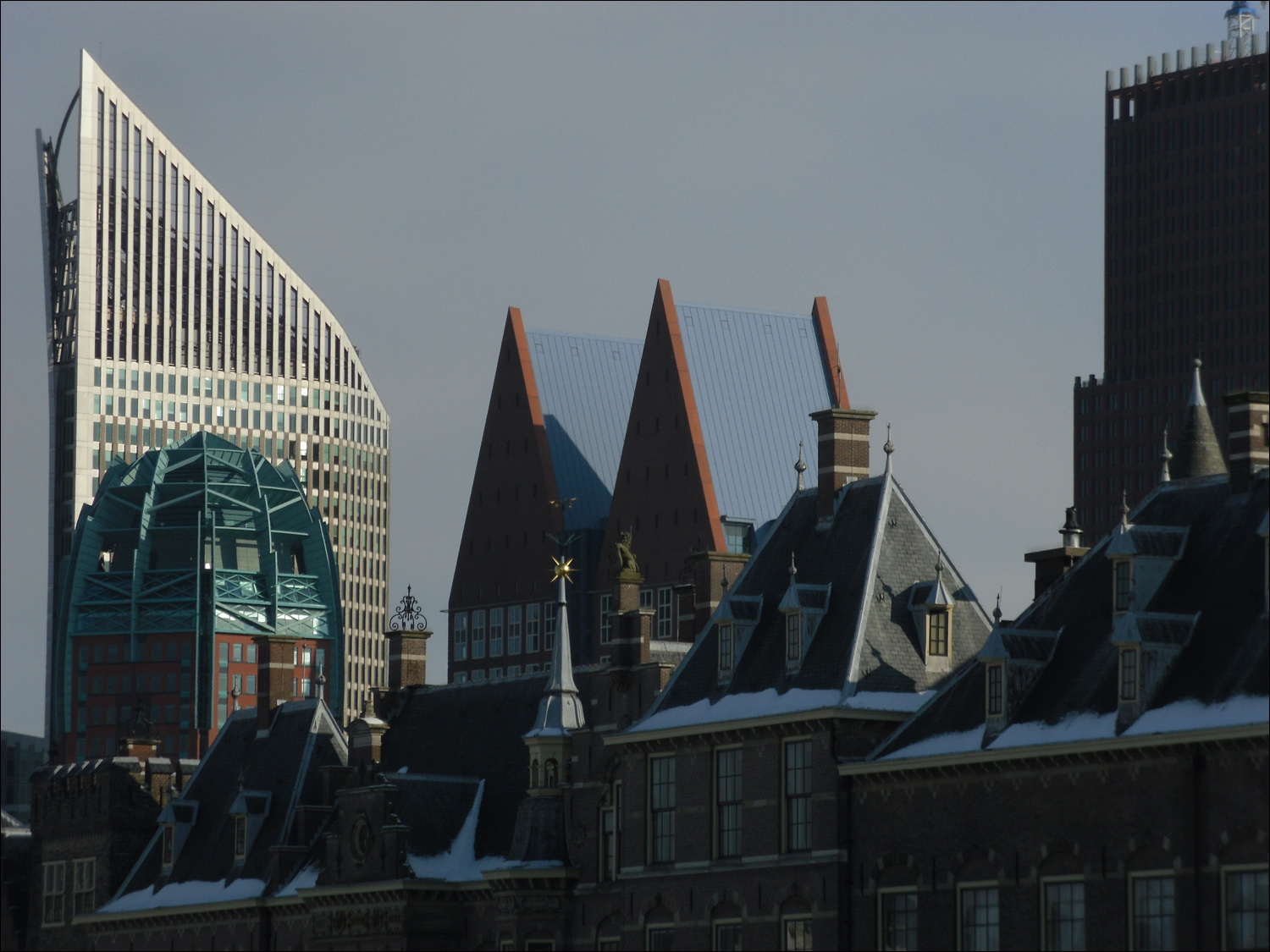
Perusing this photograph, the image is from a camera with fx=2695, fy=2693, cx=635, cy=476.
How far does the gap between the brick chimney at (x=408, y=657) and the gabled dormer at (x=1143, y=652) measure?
3351 centimetres

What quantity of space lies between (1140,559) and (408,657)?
109ft

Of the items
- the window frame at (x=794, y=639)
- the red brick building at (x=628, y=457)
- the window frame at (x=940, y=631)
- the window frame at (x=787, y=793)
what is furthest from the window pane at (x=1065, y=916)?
the red brick building at (x=628, y=457)

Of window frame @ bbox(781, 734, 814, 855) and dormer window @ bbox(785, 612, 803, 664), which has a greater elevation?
dormer window @ bbox(785, 612, 803, 664)

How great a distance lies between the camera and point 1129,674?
170ft

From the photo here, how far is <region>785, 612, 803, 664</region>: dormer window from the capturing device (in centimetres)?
6141

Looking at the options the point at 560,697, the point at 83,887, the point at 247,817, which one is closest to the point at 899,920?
the point at 560,697

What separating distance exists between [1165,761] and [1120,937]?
360cm

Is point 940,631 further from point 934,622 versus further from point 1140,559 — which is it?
point 1140,559

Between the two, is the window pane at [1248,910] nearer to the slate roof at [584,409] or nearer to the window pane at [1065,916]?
the window pane at [1065,916]

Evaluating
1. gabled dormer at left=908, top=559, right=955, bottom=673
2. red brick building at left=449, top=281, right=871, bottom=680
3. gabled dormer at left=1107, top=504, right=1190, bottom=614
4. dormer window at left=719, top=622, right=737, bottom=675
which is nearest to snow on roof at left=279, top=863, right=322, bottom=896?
dormer window at left=719, top=622, right=737, bottom=675

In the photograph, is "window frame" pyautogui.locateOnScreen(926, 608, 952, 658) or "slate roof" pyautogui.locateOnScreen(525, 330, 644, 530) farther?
"slate roof" pyautogui.locateOnScreen(525, 330, 644, 530)

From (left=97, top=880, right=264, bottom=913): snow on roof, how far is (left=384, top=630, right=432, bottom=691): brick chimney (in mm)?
8001

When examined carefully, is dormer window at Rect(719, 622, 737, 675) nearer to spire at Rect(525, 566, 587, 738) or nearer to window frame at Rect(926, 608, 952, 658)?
window frame at Rect(926, 608, 952, 658)

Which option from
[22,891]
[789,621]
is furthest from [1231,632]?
[22,891]
